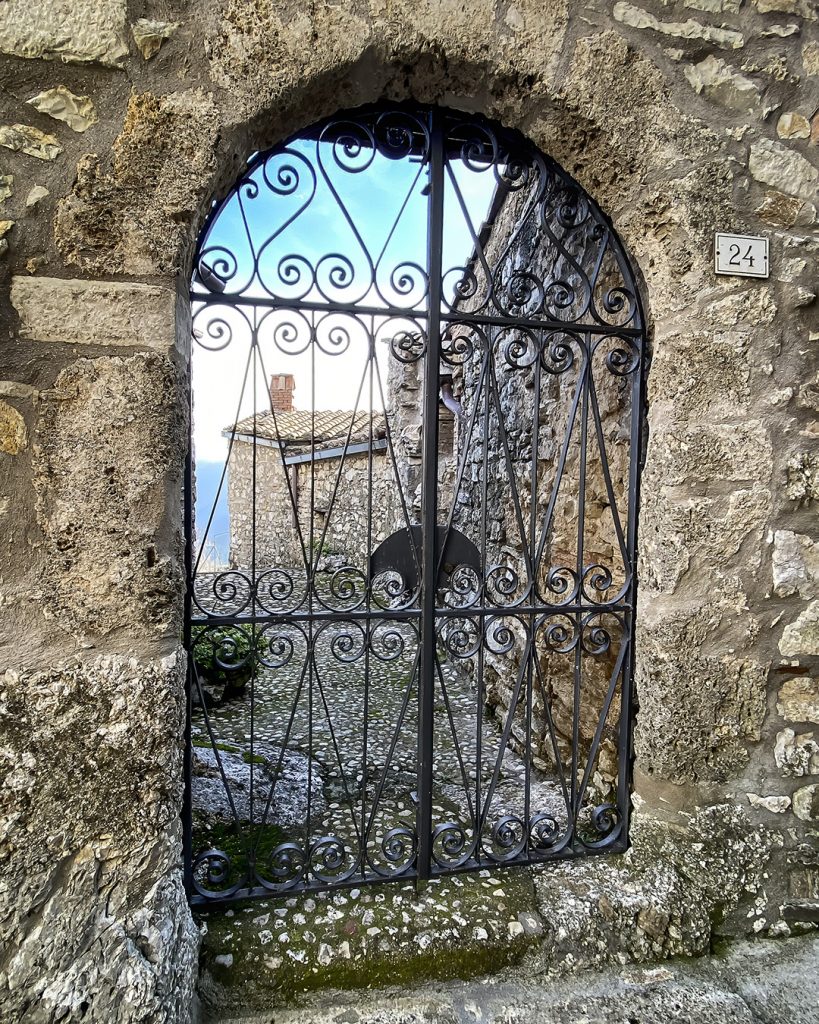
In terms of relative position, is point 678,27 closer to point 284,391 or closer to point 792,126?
point 792,126

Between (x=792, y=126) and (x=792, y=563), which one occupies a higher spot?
(x=792, y=126)

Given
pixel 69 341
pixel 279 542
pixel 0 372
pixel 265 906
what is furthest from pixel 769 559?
pixel 279 542

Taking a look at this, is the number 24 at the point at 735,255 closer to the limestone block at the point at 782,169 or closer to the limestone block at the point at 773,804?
the limestone block at the point at 782,169

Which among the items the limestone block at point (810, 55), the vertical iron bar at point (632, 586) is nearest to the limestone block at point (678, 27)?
the limestone block at point (810, 55)

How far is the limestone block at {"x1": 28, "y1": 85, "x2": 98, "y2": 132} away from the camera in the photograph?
4.66 feet

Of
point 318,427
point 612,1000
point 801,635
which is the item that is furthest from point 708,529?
point 318,427

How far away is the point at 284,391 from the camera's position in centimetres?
956

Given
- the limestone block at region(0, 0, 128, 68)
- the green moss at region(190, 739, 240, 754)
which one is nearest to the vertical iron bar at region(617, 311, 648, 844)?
the limestone block at region(0, 0, 128, 68)

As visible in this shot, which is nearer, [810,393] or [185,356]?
[185,356]

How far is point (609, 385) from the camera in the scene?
7.80ft

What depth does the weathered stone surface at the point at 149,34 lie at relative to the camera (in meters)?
1.46

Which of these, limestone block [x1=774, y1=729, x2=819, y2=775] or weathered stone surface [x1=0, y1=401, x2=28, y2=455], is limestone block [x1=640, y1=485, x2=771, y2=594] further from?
weathered stone surface [x1=0, y1=401, x2=28, y2=455]

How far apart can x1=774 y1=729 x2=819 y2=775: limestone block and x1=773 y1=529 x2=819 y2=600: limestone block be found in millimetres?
481

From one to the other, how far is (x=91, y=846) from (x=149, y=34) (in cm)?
203
